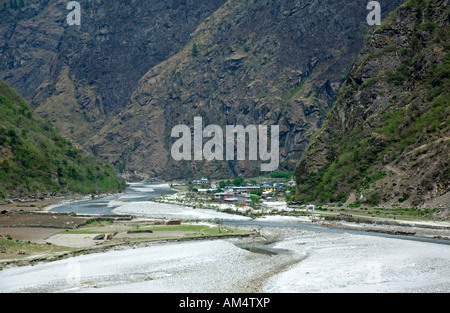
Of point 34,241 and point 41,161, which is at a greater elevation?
point 41,161

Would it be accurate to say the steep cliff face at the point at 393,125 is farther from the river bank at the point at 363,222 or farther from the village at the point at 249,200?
the river bank at the point at 363,222

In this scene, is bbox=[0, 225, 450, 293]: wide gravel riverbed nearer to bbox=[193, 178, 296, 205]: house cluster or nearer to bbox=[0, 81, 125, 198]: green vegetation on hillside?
bbox=[193, 178, 296, 205]: house cluster

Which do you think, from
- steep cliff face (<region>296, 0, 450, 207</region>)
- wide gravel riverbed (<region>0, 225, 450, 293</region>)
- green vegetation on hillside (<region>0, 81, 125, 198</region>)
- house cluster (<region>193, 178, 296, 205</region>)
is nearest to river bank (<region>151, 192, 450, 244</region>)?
wide gravel riverbed (<region>0, 225, 450, 293</region>)

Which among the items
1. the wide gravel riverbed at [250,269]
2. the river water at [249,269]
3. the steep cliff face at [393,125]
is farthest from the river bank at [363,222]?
the steep cliff face at [393,125]
